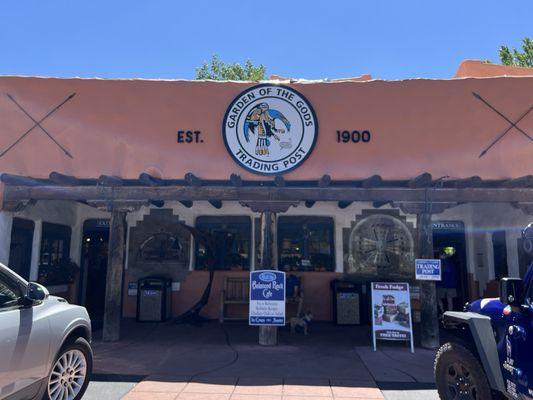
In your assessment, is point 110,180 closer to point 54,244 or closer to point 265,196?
point 265,196

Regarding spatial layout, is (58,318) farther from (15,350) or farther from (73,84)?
(73,84)

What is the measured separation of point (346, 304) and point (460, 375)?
6.03 metres

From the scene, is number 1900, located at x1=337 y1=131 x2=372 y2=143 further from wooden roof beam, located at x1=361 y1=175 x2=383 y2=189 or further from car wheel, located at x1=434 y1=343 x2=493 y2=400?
car wheel, located at x1=434 y1=343 x2=493 y2=400

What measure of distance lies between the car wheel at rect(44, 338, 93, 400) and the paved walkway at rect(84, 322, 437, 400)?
491 mm

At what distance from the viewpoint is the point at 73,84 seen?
336 inches

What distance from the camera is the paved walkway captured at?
218 inches

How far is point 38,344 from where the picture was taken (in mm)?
4141

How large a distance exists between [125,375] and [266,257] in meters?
3.17

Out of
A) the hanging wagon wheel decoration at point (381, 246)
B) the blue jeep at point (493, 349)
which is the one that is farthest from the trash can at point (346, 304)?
the blue jeep at point (493, 349)

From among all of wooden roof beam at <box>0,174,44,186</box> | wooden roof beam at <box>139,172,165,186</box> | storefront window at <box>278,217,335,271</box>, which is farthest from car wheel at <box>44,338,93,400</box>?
storefront window at <box>278,217,335,271</box>

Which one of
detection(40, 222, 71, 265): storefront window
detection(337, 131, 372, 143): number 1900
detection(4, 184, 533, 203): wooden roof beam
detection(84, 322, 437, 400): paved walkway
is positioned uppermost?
detection(337, 131, 372, 143): number 1900

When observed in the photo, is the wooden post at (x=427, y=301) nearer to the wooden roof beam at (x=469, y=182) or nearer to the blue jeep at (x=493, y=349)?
the wooden roof beam at (x=469, y=182)

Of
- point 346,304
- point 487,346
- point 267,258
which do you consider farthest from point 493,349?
point 346,304

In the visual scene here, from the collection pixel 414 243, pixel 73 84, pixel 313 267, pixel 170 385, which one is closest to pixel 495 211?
pixel 414 243
